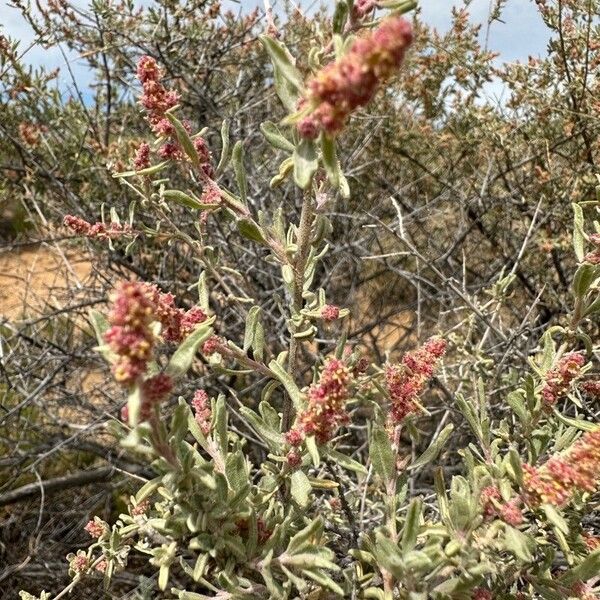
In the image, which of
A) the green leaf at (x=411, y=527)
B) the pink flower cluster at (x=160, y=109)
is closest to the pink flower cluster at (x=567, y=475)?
the green leaf at (x=411, y=527)

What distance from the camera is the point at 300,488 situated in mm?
1173

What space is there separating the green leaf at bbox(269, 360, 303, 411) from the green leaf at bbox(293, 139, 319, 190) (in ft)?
1.62

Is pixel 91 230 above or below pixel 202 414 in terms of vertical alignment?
above

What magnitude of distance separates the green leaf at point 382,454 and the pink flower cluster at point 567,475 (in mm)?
270

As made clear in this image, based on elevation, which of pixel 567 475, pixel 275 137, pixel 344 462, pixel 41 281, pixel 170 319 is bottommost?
pixel 41 281

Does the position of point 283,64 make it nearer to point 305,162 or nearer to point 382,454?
point 305,162

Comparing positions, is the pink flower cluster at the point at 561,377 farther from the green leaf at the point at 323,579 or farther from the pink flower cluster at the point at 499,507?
the green leaf at the point at 323,579

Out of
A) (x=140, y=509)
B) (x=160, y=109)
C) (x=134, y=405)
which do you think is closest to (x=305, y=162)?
(x=134, y=405)

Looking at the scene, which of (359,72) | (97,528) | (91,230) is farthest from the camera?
(91,230)

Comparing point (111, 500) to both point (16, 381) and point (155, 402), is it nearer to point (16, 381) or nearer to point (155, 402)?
point (16, 381)

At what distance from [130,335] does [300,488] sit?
0.54m

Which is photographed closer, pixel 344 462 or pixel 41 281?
pixel 344 462

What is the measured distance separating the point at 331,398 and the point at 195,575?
383mm

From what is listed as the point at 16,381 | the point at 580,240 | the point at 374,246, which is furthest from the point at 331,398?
the point at 374,246
